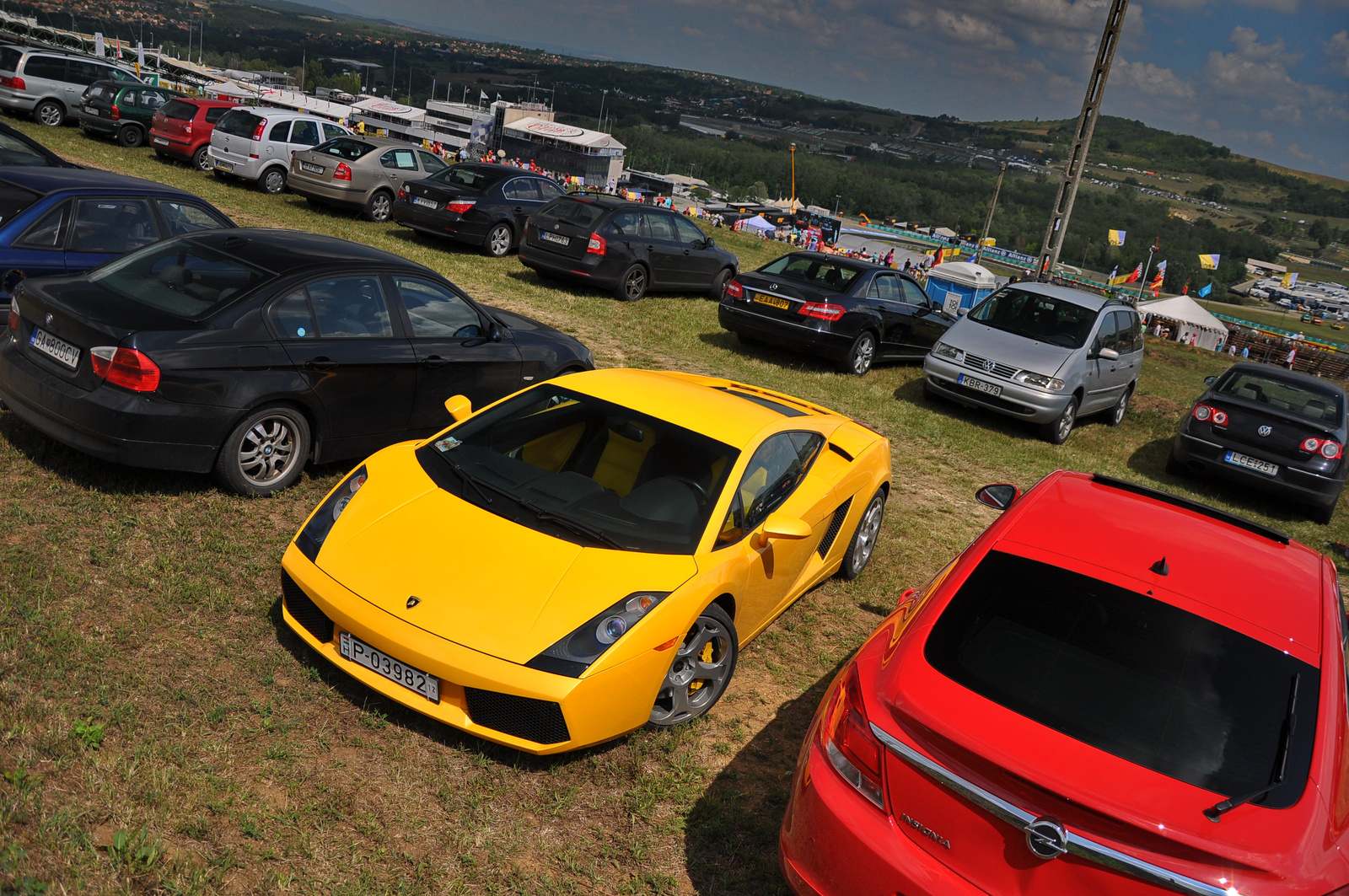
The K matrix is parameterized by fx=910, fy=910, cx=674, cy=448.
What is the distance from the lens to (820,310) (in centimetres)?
1222

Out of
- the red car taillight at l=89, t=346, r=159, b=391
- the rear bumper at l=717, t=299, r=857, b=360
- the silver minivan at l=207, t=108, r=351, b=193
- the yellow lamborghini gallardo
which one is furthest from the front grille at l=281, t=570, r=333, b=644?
the silver minivan at l=207, t=108, r=351, b=193

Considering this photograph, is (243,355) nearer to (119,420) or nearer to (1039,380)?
(119,420)

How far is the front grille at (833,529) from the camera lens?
5527mm

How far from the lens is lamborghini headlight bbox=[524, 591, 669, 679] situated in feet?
11.7

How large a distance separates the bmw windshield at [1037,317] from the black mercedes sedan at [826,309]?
48.4 inches

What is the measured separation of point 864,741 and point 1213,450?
9.73 meters

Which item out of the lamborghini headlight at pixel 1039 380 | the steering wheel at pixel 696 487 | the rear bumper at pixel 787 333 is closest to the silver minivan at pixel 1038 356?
the lamborghini headlight at pixel 1039 380

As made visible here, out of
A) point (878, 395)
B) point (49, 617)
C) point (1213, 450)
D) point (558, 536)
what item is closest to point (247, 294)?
point (49, 617)

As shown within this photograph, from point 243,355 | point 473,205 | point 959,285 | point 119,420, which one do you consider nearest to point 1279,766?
point 243,355

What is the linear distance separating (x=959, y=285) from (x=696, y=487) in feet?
82.6

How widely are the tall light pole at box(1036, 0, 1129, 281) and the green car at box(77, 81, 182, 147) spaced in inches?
810

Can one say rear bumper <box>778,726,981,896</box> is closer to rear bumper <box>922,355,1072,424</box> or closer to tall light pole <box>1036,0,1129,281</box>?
rear bumper <box>922,355,1072,424</box>

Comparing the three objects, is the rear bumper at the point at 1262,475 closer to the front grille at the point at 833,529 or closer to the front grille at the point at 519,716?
the front grille at the point at 833,529

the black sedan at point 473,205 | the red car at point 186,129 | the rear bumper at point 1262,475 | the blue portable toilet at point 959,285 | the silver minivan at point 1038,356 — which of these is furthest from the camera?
the blue portable toilet at point 959,285
